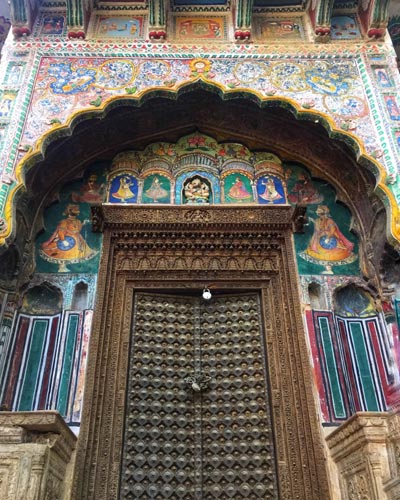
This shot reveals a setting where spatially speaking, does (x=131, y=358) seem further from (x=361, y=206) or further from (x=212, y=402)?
(x=361, y=206)

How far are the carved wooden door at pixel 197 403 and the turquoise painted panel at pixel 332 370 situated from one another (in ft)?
2.37

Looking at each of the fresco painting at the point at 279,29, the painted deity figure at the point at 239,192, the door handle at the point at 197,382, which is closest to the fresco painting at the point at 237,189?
the painted deity figure at the point at 239,192

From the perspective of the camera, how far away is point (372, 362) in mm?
5930

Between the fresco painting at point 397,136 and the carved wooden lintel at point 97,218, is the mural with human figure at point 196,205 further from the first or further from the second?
the fresco painting at point 397,136

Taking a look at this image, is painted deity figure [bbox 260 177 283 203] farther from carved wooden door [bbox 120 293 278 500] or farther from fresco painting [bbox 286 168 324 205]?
carved wooden door [bbox 120 293 278 500]

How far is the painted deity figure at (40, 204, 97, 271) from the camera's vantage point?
6.52m

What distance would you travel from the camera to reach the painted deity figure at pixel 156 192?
699cm

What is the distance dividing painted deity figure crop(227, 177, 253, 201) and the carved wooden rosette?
30 centimetres

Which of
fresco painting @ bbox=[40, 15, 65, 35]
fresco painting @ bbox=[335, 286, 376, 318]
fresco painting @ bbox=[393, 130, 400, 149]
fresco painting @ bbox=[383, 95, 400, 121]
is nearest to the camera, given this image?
fresco painting @ bbox=[393, 130, 400, 149]

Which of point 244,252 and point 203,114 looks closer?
point 244,252

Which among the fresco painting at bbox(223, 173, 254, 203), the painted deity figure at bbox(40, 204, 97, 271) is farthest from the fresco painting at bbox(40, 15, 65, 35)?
the fresco painting at bbox(223, 173, 254, 203)

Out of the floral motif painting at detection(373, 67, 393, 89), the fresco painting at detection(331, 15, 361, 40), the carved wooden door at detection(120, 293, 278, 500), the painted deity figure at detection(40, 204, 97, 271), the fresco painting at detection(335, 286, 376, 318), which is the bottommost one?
the carved wooden door at detection(120, 293, 278, 500)

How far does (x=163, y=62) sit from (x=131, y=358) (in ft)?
12.7

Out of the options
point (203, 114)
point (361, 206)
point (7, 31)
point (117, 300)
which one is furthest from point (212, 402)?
point (7, 31)
